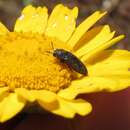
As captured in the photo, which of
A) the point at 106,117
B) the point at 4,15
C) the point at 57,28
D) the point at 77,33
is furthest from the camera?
the point at 4,15

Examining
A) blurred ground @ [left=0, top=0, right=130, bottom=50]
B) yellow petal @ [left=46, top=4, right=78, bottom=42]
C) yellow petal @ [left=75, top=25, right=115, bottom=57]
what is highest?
blurred ground @ [left=0, top=0, right=130, bottom=50]

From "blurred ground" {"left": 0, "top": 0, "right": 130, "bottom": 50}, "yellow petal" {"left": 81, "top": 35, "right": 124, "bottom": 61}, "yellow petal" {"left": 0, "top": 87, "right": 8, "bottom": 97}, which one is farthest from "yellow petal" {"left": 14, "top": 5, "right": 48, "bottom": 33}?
"blurred ground" {"left": 0, "top": 0, "right": 130, "bottom": 50}

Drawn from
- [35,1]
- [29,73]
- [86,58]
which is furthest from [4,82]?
[35,1]

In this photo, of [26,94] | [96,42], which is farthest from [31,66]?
[96,42]

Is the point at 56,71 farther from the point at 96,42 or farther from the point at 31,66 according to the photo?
the point at 96,42

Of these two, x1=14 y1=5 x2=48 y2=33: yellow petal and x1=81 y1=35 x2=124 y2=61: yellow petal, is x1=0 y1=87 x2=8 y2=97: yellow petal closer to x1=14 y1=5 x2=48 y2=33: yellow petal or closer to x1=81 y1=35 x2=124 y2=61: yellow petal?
x1=81 y1=35 x2=124 y2=61: yellow petal

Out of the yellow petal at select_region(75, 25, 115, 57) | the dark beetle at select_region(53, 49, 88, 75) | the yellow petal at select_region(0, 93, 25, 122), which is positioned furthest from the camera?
the yellow petal at select_region(75, 25, 115, 57)

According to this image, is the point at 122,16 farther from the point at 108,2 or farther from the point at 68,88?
the point at 68,88

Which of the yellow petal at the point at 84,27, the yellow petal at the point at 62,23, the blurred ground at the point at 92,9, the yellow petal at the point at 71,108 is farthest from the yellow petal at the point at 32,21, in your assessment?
the blurred ground at the point at 92,9
